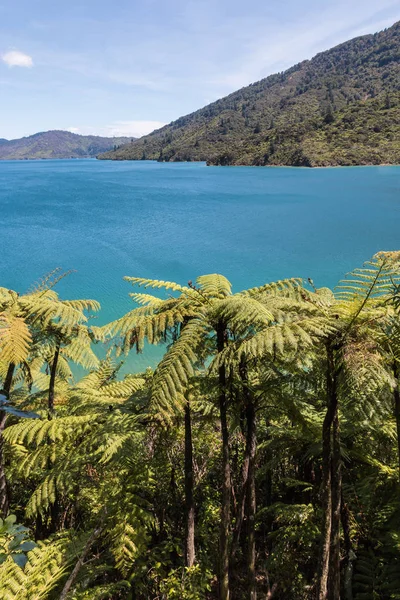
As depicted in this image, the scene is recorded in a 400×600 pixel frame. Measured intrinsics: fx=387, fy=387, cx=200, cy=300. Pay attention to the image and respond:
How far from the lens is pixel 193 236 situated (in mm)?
30047

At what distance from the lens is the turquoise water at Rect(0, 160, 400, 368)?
68.9 feet

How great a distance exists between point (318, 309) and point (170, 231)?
30277 millimetres

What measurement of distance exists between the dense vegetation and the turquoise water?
27.3ft

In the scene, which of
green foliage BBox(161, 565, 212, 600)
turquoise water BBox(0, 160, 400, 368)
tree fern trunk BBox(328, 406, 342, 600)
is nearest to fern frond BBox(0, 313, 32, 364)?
tree fern trunk BBox(328, 406, 342, 600)

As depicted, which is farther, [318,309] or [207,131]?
[207,131]

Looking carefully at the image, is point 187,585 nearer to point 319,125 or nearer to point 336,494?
point 336,494

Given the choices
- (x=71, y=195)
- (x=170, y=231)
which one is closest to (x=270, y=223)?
(x=170, y=231)

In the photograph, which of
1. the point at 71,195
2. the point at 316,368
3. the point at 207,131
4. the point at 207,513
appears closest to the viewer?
the point at 316,368

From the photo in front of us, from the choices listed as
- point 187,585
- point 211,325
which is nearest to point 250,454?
point 211,325

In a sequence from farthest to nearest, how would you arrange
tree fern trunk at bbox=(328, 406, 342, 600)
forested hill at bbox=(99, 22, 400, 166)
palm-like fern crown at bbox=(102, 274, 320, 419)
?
1. forested hill at bbox=(99, 22, 400, 166)
2. tree fern trunk at bbox=(328, 406, 342, 600)
3. palm-like fern crown at bbox=(102, 274, 320, 419)

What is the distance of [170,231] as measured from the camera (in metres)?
32.1

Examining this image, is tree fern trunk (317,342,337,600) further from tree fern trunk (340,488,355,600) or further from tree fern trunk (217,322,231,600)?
tree fern trunk (340,488,355,600)

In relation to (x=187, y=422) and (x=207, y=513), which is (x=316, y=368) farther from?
(x=207, y=513)

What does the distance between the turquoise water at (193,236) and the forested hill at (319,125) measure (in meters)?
39.4
